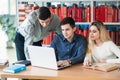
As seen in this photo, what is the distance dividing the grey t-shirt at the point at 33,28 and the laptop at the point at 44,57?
638mm

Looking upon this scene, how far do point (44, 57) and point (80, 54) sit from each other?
507 mm

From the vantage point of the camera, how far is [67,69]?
91.6 inches

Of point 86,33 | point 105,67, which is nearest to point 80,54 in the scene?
point 105,67

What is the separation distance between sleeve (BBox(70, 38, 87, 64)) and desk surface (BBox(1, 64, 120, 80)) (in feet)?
0.73

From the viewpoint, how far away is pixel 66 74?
7.02 feet

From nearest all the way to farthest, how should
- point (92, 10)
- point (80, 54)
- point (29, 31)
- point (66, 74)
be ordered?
point (66, 74)
point (80, 54)
point (29, 31)
point (92, 10)

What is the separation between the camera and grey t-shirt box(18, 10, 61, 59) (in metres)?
3.13

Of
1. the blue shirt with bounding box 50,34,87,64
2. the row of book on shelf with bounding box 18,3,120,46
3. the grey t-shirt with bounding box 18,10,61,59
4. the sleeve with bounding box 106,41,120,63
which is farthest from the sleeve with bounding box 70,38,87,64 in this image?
the row of book on shelf with bounding box 18,3,120,46

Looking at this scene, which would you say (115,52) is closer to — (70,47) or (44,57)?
(70,47)

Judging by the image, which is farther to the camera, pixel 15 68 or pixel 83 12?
pixel 83 12

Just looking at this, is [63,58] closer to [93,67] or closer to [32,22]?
[93,67]

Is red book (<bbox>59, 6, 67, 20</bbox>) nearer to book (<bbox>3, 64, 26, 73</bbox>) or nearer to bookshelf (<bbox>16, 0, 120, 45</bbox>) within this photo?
bookshelf (<bbox>16, 0, 120, 45</bbox>)

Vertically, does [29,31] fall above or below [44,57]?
above

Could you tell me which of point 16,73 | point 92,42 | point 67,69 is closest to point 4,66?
point 16,73
